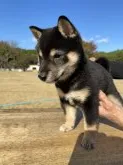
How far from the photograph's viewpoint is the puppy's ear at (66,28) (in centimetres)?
354

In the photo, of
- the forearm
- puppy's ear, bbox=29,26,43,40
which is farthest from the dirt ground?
puppy's ear, bbox=29,26,43,40

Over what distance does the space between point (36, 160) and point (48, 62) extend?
106 centimetres

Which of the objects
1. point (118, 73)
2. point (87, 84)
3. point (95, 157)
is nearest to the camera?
point (95, 157)

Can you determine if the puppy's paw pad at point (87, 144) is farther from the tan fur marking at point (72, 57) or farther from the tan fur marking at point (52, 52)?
the tan fur marking at point (52, 52)

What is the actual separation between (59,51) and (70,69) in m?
0.25

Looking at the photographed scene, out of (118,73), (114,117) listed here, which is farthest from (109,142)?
(118,73)

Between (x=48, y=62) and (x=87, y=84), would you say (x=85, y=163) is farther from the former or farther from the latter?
(x=48, y=62)

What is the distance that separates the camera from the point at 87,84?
→ 3.68 m

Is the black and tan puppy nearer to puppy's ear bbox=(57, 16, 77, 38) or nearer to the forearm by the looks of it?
puppy's ear bbox=(57, 16, 77, 38)

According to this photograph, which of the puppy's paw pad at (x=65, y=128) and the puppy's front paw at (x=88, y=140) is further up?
the puppy's front paw at (x=88, y=140)

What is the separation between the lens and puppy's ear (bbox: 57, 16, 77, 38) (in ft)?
11.6

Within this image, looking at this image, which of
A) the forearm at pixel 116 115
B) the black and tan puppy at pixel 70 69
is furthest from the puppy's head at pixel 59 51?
the forearm at pixel 116 115

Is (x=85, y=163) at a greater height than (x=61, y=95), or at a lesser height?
lesser

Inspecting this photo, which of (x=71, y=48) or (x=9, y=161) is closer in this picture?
(x=9, y=161)
